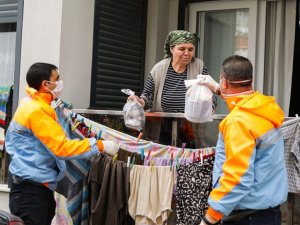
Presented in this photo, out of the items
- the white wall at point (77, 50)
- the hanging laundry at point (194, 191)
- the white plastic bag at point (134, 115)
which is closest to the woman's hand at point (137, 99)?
the white plastic bag at point (134, 115)

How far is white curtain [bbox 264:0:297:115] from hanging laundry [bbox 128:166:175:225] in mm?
2484

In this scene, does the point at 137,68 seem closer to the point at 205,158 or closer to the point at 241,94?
the point at 205,158

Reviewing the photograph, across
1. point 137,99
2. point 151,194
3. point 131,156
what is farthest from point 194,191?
point 137,99

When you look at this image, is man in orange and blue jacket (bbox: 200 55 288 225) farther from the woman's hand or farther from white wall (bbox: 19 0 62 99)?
white wall (bbox: 19 0 62 99)

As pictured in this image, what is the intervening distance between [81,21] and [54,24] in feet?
1.03

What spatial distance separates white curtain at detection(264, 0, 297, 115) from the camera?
6.00m

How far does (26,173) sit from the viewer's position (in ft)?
12.6

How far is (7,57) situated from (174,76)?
242cm

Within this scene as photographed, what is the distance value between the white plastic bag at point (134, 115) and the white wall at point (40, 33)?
51.7 inches

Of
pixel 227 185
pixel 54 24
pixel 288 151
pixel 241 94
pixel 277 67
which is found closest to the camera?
pixel 227 185

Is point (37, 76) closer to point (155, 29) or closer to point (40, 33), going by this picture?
point (40, 33)

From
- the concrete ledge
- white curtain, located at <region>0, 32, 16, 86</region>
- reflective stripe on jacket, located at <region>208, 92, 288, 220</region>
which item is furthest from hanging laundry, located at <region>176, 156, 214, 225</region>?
white curtain, located at <region>0, 32, 16, 86</region>

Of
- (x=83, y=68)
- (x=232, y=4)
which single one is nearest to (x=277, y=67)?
(x=232, y=4)

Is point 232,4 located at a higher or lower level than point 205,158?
higher
